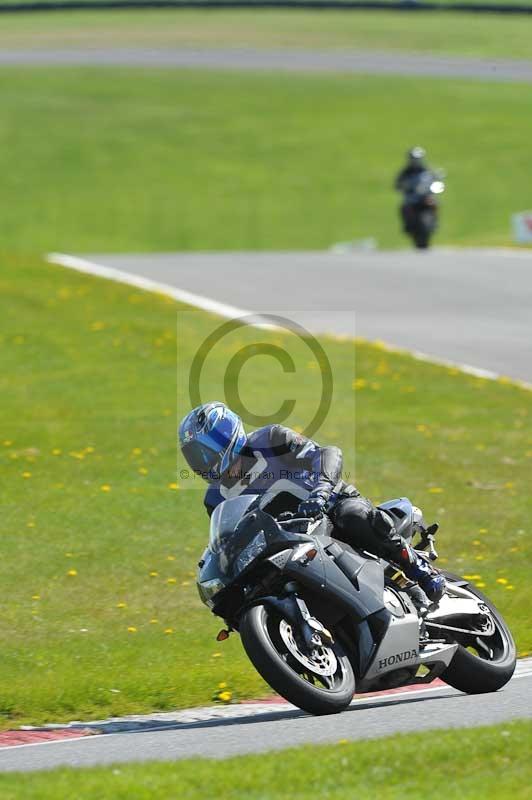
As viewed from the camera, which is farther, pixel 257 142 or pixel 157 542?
pixel 257 142

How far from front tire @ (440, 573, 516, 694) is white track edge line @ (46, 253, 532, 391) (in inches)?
440

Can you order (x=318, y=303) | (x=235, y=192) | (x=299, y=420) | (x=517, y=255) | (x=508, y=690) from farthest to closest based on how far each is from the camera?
1. (x=235, y=192)
2. (x=517, y=255)
3. (x=318, y=303)
4. (x=299, y=420)
5. (x=508, y=690)

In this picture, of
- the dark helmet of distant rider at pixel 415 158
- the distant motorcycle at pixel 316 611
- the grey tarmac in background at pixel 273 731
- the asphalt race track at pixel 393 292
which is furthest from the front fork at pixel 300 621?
the dark helmet of distant rider at pixel 415 158

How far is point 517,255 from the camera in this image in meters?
30.9

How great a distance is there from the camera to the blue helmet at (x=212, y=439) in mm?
8266

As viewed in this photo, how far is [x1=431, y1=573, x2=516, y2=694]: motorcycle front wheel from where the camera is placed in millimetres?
8867

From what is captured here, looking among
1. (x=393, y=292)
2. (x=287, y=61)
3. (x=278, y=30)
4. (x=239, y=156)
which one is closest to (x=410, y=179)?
(x=393, y=292)

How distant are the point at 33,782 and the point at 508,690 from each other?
3204 mm

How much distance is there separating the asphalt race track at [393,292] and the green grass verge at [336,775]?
13.8 metres

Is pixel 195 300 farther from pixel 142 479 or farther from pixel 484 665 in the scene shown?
pixel 484 665

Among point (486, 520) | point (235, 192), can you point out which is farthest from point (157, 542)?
point (235, 192)

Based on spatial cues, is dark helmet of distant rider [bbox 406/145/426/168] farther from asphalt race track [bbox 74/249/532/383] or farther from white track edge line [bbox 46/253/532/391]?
white track edge line [bbox 46/253/532/391]

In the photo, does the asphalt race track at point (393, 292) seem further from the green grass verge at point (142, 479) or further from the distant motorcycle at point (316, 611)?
the distant motorcycle at point (316, 611)

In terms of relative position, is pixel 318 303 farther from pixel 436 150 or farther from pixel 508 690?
pixel 436 150
